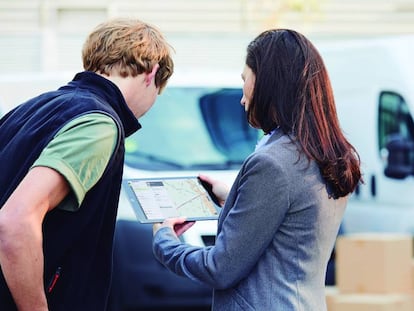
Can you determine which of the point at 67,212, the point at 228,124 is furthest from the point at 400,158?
the point at 67,212

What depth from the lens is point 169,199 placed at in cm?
364

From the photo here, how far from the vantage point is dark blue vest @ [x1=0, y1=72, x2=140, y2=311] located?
3.12 m

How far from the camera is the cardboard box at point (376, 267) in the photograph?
20.0 feet

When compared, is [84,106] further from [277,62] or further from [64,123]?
[277,62]

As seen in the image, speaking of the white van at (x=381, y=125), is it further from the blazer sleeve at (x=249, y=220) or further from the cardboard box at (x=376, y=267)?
the blazer sleeve at (x=249, y=220)

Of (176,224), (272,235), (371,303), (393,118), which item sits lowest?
(393,118)

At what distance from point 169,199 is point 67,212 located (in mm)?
591

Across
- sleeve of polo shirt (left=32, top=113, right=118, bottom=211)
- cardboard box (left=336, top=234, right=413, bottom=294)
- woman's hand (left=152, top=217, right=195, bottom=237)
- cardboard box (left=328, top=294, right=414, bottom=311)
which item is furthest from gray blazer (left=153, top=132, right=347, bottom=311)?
cardboard box (left=336, top=234, right=413, bottom=294)

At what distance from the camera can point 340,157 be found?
3.27m

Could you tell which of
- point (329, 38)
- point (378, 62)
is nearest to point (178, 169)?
point (378, 62)

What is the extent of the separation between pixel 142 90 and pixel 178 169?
5.17 m

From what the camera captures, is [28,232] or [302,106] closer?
[28,232]

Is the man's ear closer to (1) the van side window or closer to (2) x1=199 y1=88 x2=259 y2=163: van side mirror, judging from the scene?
(2) x1=199 y1=88 x2=259 y2=163: van side mirror

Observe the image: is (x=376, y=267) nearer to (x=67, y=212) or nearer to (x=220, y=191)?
(x=220, y=191)
